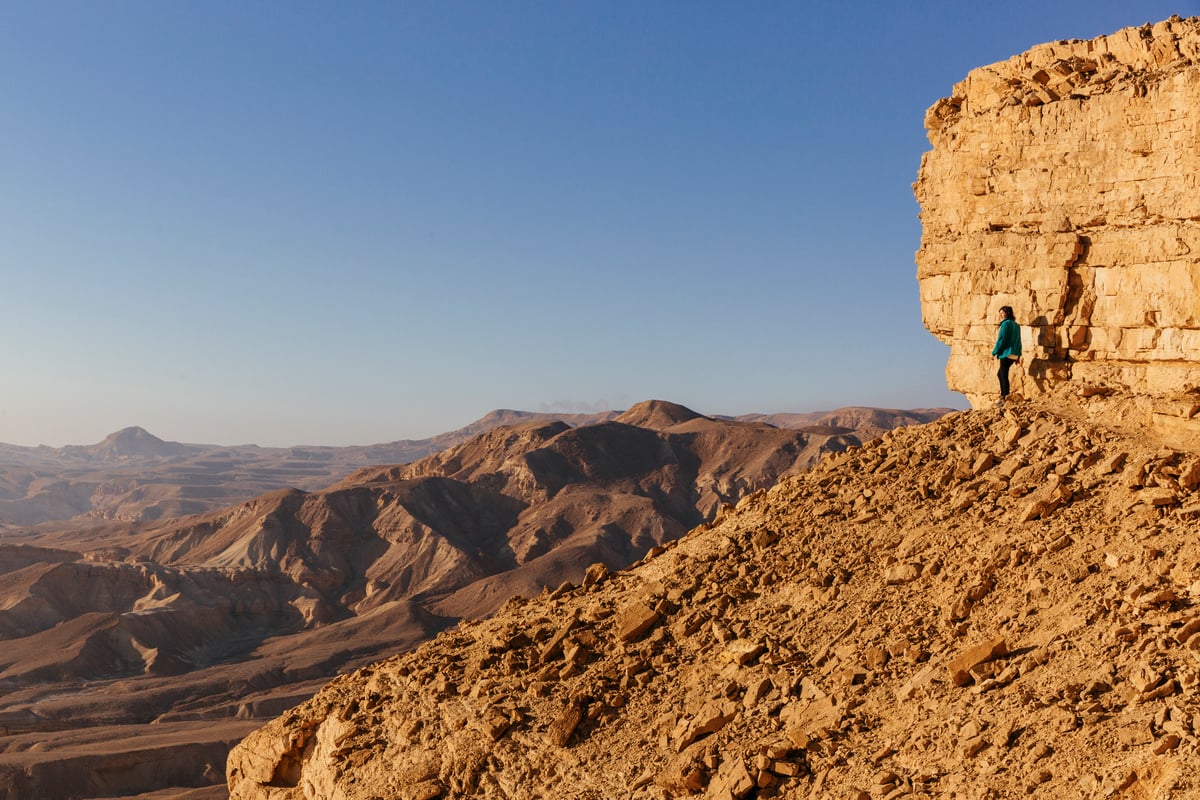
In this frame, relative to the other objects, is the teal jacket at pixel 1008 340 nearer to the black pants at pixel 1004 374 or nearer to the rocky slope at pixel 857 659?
the black pants at pixel 1004 374

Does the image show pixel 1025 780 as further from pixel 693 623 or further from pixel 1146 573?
pixel 693 623

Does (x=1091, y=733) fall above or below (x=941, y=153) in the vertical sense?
below

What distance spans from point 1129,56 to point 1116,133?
1.35 m

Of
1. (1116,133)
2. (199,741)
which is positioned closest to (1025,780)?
(1116,133)

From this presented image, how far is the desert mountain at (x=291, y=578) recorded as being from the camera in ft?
105

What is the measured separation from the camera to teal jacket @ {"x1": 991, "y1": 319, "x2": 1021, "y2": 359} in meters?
11.3

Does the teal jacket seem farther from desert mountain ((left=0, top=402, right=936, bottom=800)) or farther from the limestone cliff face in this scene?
desert mountain ((left=0, top=402, right=936, bottom=800))

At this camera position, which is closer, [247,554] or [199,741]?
[199,741]

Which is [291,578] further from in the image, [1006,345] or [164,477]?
[164,477]

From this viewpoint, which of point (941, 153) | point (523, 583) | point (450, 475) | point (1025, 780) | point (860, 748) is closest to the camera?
point (1025, 780)

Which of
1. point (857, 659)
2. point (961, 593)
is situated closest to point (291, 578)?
point (857, 659)

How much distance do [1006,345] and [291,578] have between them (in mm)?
46712

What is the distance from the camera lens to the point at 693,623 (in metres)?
10.0

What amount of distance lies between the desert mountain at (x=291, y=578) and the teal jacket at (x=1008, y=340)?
72.3 ft
